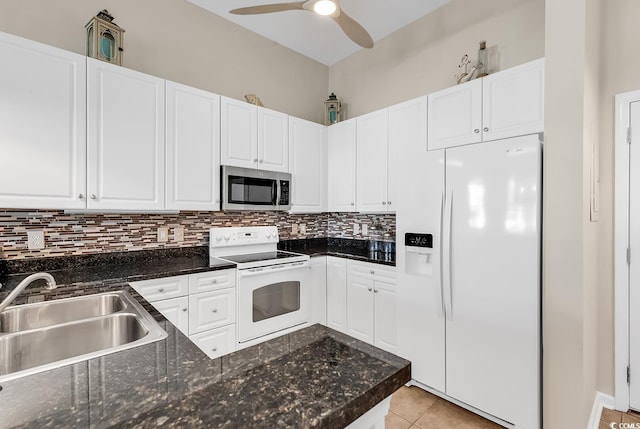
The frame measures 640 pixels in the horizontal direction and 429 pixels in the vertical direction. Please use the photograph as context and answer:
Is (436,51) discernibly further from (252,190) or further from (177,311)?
(177,311)

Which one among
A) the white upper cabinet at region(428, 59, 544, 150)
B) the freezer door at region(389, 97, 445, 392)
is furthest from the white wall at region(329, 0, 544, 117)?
the freezer door at region(389, 97, 445, 392)

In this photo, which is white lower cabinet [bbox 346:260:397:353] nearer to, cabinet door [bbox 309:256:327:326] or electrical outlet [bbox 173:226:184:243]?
cabinet door [bbox 309:256:327:326]

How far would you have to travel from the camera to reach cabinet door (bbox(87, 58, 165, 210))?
2.07 m

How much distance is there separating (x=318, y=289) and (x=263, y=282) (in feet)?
2.15

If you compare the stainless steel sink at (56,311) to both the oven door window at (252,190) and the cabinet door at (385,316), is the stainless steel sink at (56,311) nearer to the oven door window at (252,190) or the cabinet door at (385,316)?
the oven door window at (252,190)

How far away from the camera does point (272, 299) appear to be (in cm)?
273

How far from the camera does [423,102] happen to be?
2535mm

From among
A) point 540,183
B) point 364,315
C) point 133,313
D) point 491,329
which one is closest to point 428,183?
point 540,183

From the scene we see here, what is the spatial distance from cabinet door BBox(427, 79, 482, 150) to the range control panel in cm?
69

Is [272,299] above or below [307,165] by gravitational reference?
below

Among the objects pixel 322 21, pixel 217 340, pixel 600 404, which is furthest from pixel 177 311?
pixel 600 404

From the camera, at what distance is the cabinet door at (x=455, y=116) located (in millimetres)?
2200

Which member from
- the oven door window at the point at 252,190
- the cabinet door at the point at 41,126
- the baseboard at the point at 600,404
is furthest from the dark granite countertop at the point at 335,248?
the cabinet door at the point at 41,126

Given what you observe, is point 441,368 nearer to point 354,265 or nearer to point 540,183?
point 354,265
